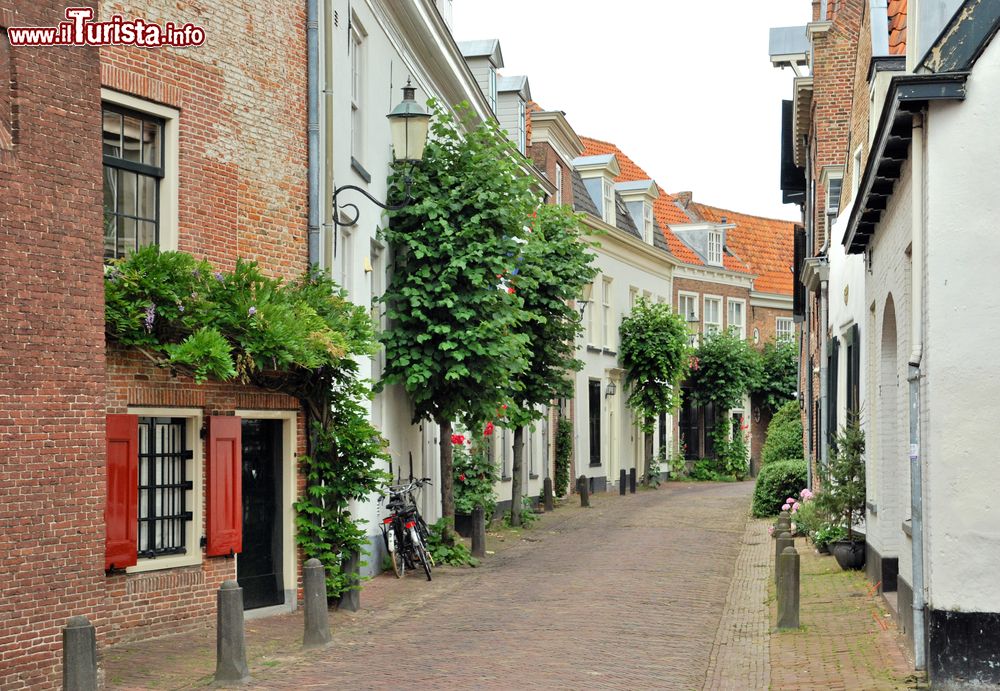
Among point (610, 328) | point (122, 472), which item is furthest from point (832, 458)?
point (610, 328)

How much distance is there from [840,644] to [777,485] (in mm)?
13124

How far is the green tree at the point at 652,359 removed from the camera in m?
35.9

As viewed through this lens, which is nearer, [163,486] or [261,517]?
[163,486]

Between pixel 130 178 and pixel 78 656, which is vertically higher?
pixel 130 178

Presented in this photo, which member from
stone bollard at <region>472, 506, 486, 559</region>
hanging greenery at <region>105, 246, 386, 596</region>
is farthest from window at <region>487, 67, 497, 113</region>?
hanging greenery at <region>105, 246, 386, 596</region>

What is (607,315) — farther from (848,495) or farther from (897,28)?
(897,28)

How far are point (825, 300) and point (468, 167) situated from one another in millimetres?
7856

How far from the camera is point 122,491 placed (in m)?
10.4

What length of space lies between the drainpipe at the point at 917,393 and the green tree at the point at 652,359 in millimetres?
27048

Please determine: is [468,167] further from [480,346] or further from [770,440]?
[770,440]

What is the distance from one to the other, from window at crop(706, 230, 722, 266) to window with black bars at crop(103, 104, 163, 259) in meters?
36.9

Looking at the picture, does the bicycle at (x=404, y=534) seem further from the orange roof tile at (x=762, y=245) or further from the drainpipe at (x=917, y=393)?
the orange roof tile at (x=762, y=245)

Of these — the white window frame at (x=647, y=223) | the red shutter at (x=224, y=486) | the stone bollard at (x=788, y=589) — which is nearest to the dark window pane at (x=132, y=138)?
the red shutter at (x=224, y=486)
